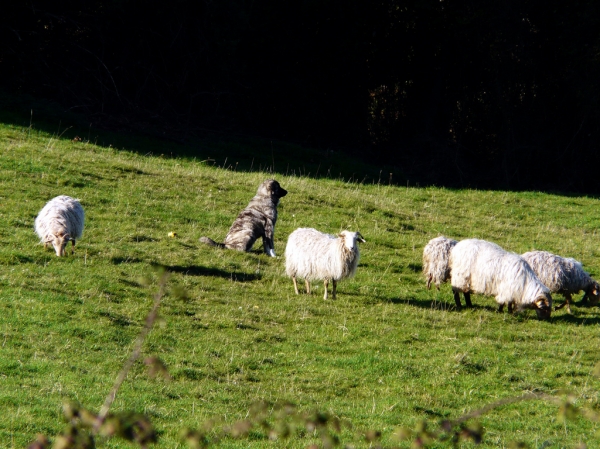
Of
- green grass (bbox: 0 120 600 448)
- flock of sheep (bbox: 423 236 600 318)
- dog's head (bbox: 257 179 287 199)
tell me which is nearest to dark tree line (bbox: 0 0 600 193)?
green grass (bbox: 0 120 600 448)

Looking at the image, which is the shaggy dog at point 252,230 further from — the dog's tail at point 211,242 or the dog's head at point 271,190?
the dog's head at point 271,190

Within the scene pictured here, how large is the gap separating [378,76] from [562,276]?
23319 mm

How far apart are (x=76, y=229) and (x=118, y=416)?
Answer: 11636 millimetres

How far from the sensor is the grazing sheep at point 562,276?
46.1ft

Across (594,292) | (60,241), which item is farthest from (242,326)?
(594,292)

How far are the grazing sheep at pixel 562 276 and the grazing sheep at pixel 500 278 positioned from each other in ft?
3.36

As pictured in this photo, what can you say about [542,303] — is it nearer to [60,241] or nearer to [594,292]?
[594,292]

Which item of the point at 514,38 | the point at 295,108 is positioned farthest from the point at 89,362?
the point at 514,38

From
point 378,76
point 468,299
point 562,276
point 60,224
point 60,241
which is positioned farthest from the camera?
point 378,76

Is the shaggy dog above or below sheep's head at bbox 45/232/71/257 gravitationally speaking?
above

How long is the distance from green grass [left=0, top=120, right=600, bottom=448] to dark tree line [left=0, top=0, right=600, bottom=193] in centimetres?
1339

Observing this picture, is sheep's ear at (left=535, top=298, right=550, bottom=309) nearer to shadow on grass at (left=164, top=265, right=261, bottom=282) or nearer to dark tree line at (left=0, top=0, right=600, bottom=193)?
shadow on grass at (left=164, top=265, right=261, bottom=282)

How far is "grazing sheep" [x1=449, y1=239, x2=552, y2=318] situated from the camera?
12.9 m

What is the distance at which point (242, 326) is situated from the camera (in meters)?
11.6
